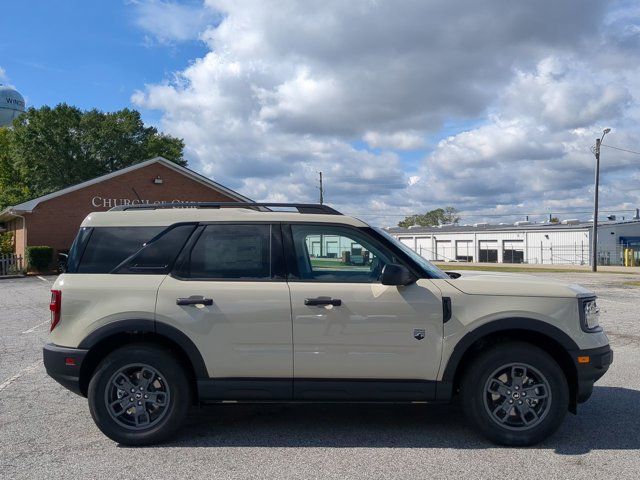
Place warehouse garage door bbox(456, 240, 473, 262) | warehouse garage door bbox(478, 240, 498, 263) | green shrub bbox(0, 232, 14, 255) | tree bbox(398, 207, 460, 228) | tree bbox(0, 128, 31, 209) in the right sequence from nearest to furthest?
green shrub bbox(0, 232, 14, 255)
tree bbox(0, 128, 31, 209)
warehouse garage door bbox(478, 240, 498, 263)
warehouse garage door bbox(456, 240, 473, 262)
tree bbox(398, 207, 460, 228)

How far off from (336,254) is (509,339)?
5.17 ft

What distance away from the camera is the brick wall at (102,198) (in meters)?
28.9

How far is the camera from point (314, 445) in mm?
4598

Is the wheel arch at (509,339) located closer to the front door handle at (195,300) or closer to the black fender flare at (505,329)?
the black fender flare at (505,329)

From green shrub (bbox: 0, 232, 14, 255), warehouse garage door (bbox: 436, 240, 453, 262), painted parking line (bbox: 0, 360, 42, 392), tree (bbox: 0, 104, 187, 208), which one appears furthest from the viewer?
warehouse garage door (bbox: 436, 240, 453, 262)

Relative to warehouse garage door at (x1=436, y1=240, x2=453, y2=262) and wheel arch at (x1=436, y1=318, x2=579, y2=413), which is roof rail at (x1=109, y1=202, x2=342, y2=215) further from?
warehouse garage door at (x1=436, y1=240, x2=453, y2=262)

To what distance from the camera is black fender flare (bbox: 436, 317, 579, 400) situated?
450cm

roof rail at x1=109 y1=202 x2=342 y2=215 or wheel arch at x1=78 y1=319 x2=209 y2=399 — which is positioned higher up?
roof rail at x1=109 y1=202 x2=342 y2=215

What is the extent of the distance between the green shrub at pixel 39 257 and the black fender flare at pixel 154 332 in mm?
25332

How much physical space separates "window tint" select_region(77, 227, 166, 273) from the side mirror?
75.4 inches

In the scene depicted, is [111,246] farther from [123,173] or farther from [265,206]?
[123,173]

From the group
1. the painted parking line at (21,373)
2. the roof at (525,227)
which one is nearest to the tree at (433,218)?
the roof at (525,227)

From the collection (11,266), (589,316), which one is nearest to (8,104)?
(11,266)

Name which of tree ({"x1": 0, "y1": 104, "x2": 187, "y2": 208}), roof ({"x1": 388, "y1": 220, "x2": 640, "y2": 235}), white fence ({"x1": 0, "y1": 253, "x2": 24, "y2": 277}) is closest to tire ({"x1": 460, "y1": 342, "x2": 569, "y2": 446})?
white fence ({"x1": 0, "y1": 253, "x2": 24, "y2": 277})
